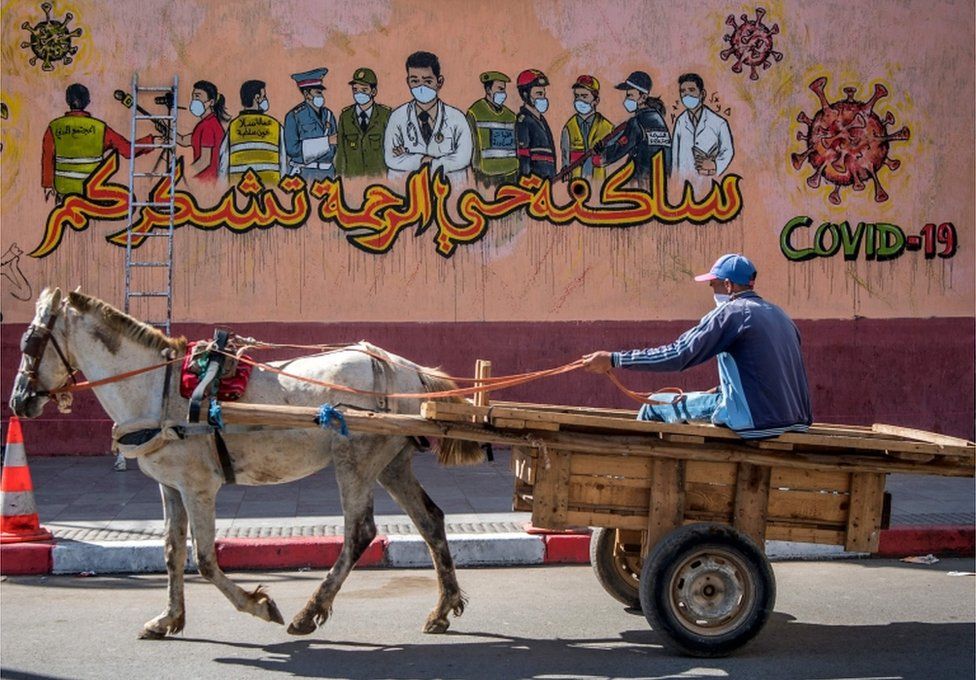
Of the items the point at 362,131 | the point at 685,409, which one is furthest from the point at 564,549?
the point at 362,131

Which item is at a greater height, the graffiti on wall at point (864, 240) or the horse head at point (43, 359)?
the graffiti on wall at point (864, 240)

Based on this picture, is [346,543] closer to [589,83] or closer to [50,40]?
[589,83]

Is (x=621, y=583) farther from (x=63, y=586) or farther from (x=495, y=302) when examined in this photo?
(x=495, y=302)

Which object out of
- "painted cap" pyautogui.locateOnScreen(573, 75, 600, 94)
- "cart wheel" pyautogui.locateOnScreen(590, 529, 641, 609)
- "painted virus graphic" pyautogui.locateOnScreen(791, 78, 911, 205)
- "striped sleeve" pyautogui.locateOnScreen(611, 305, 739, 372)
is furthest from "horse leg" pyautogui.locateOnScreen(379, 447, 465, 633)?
"painted virus graphic" pyautogui.locateOnScreen(791, 78, 911, 205)

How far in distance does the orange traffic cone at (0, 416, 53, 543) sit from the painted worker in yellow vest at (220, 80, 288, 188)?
4.87 metres

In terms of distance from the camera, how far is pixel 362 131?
506 inches

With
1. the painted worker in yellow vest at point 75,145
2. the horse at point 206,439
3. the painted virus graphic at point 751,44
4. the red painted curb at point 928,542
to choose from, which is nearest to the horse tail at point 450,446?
the horse at point 206,439

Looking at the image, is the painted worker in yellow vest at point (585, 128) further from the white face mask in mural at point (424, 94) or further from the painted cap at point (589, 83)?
the white face mask in mural at point (424, 94)

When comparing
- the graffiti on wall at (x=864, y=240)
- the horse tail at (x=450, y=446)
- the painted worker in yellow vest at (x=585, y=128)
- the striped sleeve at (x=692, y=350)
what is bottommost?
the horse tail at (x=450, y=446)

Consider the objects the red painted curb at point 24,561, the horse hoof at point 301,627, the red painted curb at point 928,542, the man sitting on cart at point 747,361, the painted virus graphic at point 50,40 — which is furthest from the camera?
the painted virus graphic at point 50,40

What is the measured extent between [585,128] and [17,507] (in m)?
7.21

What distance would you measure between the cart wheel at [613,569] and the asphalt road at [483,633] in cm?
12

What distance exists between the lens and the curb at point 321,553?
326 inches

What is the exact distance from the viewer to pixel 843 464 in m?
6.18
